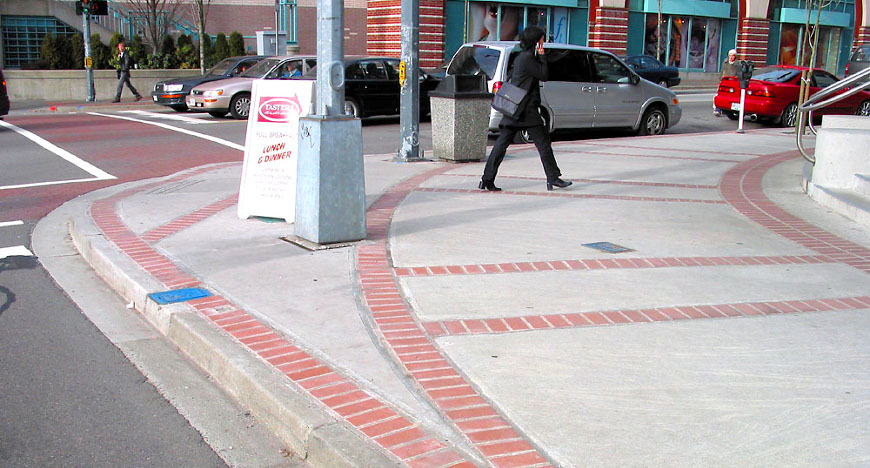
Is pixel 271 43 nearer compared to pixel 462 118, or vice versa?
pixel 462 118

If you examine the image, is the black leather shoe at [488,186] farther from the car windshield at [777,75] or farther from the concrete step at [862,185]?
the car windshield at [777,75]

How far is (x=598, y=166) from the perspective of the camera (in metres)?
12.0

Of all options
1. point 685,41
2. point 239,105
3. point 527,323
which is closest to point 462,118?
point 527,323

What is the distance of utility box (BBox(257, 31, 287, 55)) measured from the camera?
100ft

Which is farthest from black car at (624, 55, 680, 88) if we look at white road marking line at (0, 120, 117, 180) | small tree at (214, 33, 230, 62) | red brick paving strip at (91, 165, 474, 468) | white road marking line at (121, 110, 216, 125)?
red brick paving strip at (91, 165, 474, 468)

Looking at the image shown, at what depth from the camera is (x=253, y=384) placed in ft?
14.3

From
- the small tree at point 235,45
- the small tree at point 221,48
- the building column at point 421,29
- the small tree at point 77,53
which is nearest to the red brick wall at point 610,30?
the building column at point 421,29

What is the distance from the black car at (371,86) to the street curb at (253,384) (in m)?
13.0

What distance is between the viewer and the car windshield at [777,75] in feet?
68.5

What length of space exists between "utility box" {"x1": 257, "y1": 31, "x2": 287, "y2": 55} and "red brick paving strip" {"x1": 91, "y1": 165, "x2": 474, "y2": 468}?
2472 centimetres

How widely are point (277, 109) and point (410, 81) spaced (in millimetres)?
4572

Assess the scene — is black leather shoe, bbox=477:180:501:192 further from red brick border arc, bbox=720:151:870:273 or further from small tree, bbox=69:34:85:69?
small tree, bbox=69:34:85:69

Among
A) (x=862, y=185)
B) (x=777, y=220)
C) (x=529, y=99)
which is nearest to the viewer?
(x=777, y=220)

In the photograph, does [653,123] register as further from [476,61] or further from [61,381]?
[61,381]
